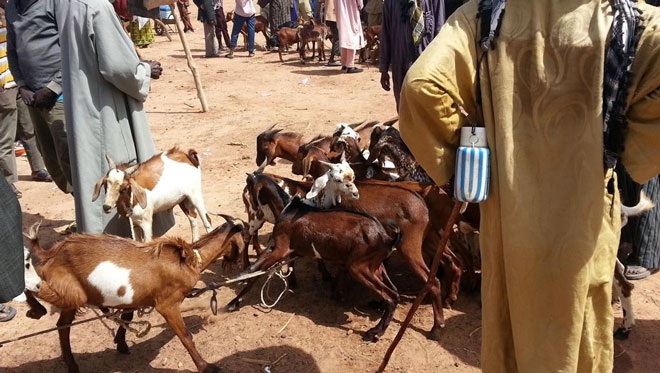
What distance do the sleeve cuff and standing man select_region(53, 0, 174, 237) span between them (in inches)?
23.6

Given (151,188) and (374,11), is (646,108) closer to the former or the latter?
(151,188)

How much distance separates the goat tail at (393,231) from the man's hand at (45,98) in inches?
129

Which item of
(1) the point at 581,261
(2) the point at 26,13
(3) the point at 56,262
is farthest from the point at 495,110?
(2) the point at 26,13

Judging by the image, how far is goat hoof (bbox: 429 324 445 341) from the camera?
186 inches

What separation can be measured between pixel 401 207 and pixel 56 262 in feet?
8.35

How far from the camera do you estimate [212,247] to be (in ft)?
15.2

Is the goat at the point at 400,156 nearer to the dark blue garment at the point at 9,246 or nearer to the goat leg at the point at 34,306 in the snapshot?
the goat leg at the point at 34,306

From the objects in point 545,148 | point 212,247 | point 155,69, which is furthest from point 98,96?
point 545,148

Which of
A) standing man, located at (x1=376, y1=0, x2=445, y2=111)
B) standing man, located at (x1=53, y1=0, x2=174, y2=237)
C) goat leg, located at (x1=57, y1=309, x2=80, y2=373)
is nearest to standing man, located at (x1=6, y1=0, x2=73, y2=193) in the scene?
standing man, located at (x1=53, y1=0, x2=174, y2=237)

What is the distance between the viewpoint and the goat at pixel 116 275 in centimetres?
406

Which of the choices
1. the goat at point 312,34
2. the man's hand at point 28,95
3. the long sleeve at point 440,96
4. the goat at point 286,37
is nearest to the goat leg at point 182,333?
the long sleeve at point 440,96

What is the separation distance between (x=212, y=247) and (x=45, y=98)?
2397mm

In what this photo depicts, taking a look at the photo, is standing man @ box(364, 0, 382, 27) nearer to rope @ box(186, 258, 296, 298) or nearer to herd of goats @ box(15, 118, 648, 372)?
herd of goats @ box(15, 118, 648, 372)

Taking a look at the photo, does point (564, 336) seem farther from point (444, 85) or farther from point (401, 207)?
point (401, 207)
